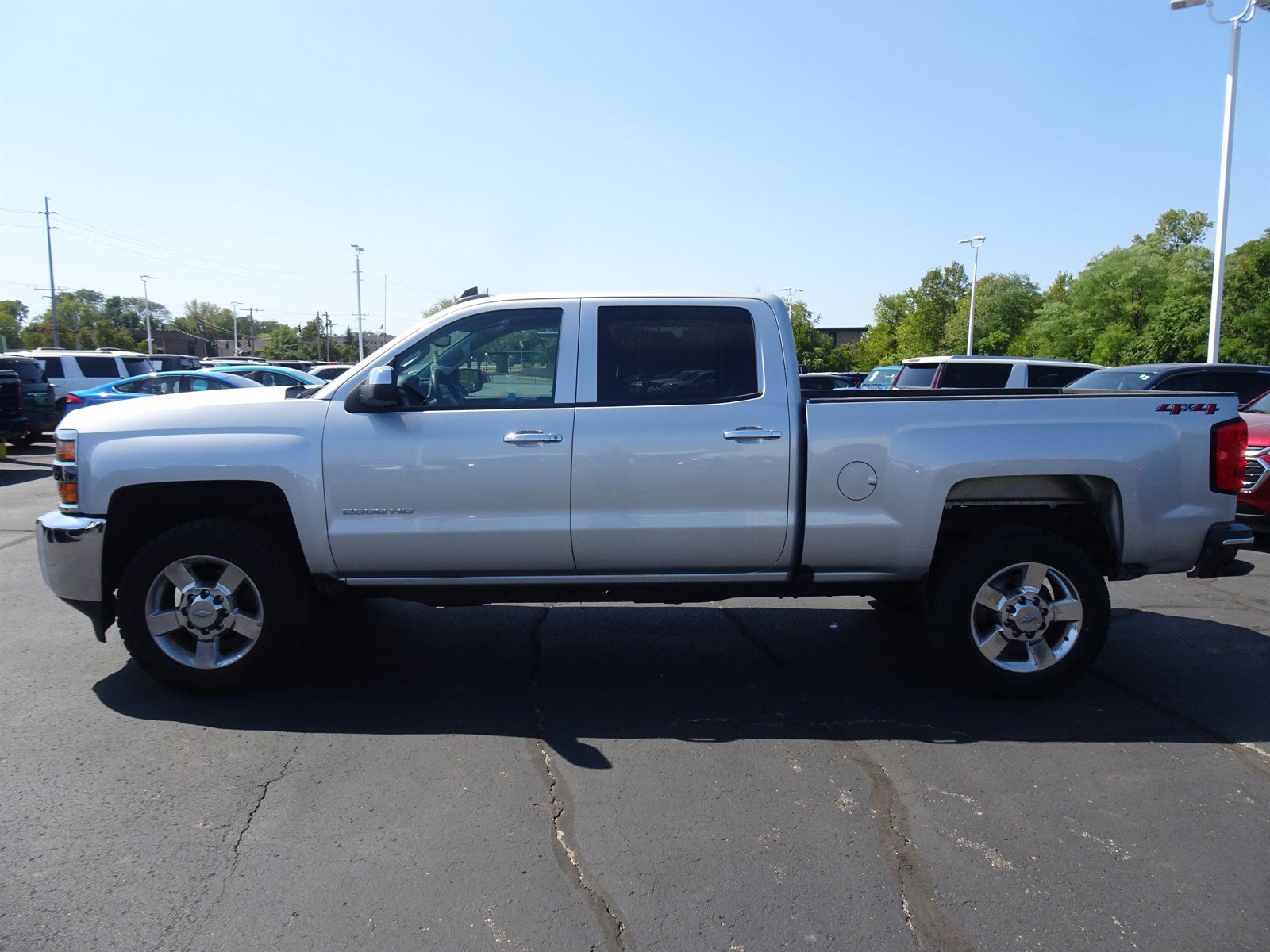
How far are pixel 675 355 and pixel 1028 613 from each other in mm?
2237

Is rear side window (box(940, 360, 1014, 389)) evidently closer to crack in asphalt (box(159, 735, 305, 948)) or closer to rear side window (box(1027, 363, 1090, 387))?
rear side window (box(1027, 363, 1090, 387))

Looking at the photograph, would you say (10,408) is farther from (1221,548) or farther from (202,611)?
(1221,548)

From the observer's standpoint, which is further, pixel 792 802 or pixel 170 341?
pixel 170 341

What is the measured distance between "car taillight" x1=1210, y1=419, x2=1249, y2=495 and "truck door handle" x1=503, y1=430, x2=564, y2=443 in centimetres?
331

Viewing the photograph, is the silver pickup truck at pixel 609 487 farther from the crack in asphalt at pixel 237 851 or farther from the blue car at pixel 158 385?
the blue car at pixel 158 385

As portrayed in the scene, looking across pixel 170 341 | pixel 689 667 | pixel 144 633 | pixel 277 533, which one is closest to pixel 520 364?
pixel 277 533

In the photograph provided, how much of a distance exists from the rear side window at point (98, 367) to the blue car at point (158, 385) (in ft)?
3.87

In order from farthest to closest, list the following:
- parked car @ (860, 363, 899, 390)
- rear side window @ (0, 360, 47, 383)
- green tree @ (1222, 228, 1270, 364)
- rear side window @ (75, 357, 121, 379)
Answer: green tree @ (1222, 228, 1270, 364) < rear side window @ (75, 357, 121, 379) < parked car @ (860, 363, 899, 390) < rear side window @ (0, 360, 47, 383)

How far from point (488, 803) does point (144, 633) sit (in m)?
2.17

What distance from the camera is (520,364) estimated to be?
468 cm

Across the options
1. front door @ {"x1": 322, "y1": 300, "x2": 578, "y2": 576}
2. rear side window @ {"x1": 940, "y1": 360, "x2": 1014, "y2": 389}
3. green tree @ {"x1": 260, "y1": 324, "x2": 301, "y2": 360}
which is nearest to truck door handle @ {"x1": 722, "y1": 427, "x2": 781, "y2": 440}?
front door @ {"x1": 322, "y1": 300, "x2": 578, "y2": 576}

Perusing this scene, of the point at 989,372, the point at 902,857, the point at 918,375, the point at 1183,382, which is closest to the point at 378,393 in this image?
the point at 902,857

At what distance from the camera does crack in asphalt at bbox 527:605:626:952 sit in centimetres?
282

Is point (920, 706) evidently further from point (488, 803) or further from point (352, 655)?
point (352, 655)
